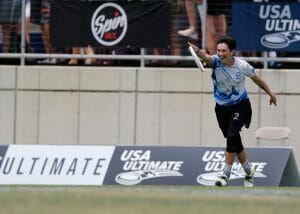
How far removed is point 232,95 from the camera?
17.2m

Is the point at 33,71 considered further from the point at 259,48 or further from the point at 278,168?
the point at 278,168

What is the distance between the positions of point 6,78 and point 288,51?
4576 millimetres

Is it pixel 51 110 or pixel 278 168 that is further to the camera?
A: pixel 51 110

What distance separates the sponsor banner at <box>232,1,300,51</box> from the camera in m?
20.1

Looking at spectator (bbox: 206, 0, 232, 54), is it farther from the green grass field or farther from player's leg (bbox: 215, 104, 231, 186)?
Result: the green grass field

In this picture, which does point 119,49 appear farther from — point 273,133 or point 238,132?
point 238,132

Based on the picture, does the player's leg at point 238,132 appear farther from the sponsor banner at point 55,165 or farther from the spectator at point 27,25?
the spectator at point 27,25

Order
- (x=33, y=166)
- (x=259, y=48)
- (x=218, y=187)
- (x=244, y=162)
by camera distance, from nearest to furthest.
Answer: (x=218, y=187) < (x=244, y=162) < (x=33, y=166) < (x=259, y=48)

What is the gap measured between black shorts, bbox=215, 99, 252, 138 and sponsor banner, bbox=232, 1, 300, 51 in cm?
308

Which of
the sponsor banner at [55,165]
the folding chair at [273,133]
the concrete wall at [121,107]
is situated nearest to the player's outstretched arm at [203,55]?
the folding chair at [273,133]

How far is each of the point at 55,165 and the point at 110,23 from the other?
3185 millimetres

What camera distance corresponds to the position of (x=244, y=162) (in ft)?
56.4

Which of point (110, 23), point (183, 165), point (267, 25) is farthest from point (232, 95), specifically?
point (110, 23)

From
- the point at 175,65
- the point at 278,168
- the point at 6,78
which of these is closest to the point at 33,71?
the point at 6,78
